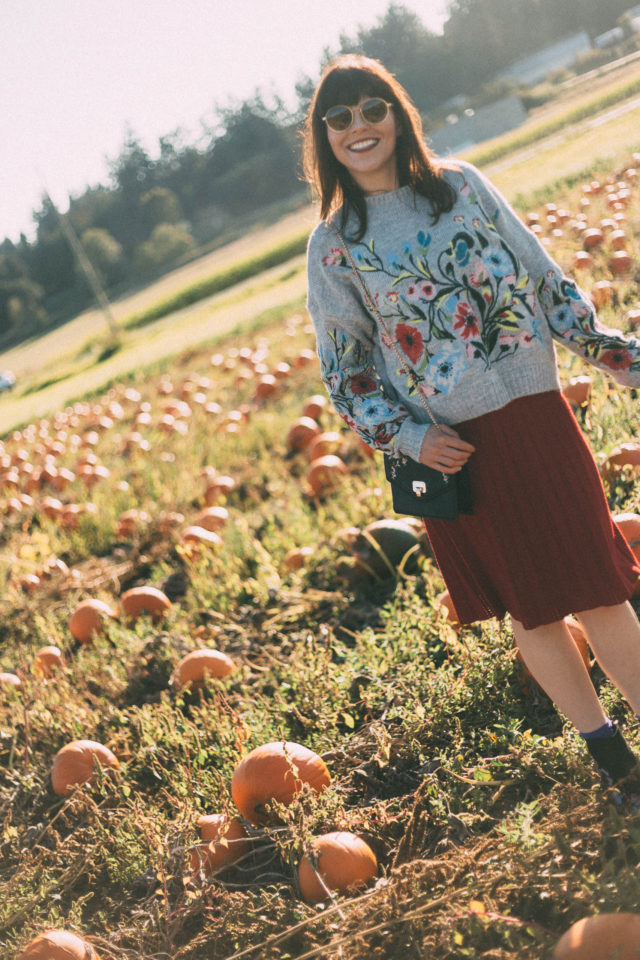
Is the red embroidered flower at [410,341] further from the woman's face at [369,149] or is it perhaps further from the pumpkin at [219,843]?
the pumpkin at [219,843]

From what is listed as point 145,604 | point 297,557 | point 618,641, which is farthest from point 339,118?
point 145,604

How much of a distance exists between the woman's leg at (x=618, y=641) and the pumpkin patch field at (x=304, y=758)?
29 centimetres

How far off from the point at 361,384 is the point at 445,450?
326 mm

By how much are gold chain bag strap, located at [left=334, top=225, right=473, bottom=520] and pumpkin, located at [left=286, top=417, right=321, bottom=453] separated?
13.6 feet

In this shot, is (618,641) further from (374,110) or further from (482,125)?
(482,125)

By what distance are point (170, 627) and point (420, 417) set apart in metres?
2.54

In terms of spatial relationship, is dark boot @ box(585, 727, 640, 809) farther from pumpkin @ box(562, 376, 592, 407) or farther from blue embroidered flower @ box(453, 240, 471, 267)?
pumpkin @ box(562, 376, 592, 407)

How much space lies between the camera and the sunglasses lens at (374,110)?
7.02ft

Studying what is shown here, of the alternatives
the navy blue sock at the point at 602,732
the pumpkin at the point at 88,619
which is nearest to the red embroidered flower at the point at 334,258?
the navy blue sock at the point at 602,732

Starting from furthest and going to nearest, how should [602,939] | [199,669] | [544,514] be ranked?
[199,669]
[544,514]
[602,939]

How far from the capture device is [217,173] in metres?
83.9

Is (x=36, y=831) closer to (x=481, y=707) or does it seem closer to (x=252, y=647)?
(x=252, y=647)

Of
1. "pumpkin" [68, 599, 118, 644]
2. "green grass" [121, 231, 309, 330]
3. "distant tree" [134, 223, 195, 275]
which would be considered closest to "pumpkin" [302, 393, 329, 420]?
"pumpkin" [68, 599, 118, 644]

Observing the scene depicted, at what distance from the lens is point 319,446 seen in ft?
18.2
